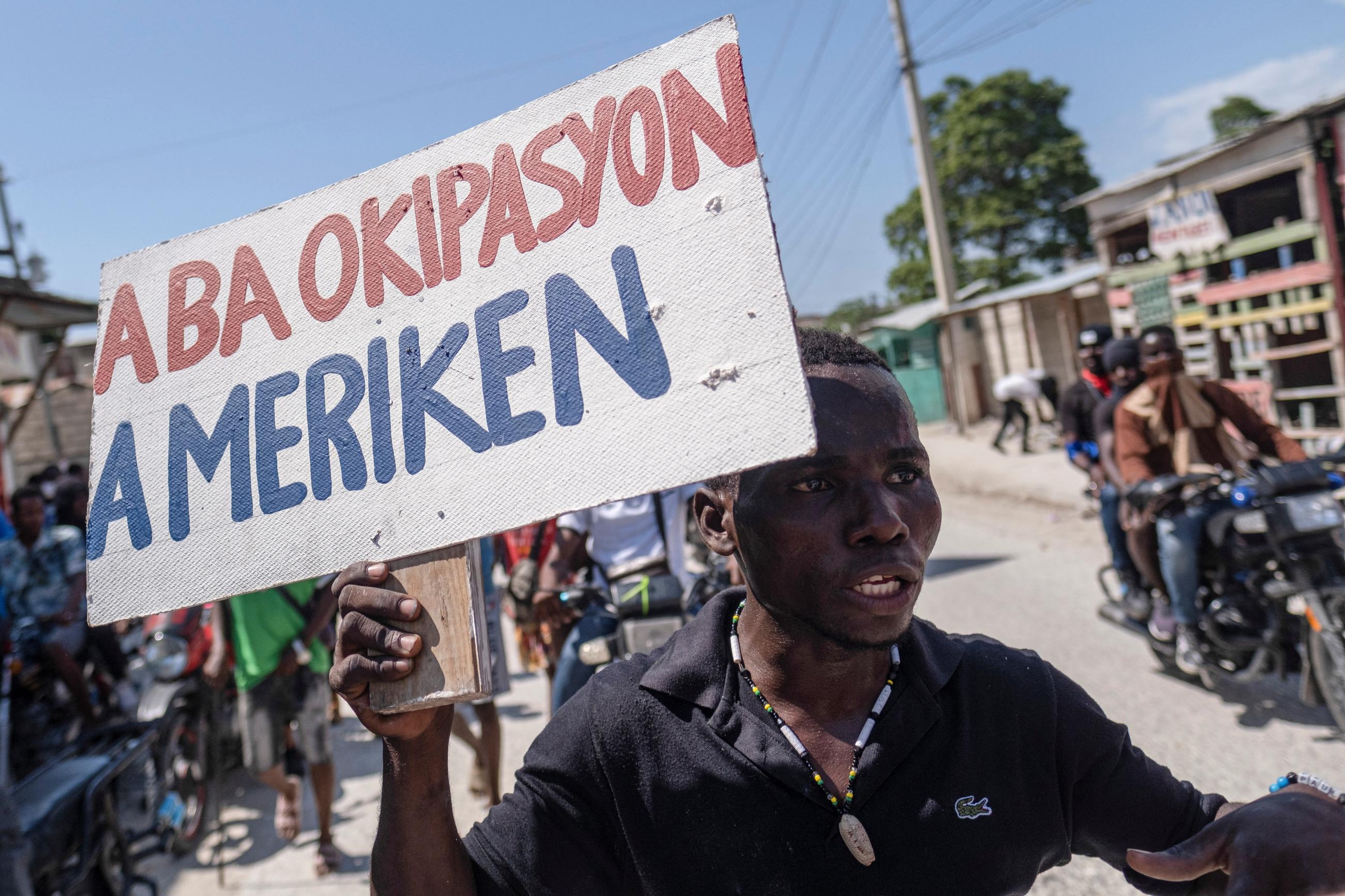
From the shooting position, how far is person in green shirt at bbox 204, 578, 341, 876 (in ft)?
14.2

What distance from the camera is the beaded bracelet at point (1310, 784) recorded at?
1313 mm

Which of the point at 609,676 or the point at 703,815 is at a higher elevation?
the point at 609,676

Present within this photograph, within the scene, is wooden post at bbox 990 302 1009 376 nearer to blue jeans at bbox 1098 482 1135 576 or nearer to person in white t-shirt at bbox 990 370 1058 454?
person in white t-shirt at bbox 990 370 1058 454

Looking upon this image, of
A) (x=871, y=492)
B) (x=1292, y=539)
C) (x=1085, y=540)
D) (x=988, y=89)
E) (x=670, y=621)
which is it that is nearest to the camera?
(x=871, y=492)

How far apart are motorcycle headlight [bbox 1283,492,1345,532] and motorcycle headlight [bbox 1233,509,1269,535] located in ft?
0.40

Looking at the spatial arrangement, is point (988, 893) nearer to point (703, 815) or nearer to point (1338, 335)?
point (703, 815)

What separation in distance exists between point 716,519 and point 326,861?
3613mm

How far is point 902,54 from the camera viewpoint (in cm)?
1652

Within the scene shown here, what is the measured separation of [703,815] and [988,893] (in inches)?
16.8

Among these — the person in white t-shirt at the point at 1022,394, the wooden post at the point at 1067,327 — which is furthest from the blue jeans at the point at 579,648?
the wooden post at the point at 1067,327

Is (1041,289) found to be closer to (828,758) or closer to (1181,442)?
(1181,442)

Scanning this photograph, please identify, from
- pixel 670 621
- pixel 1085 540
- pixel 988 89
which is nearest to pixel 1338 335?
pixel 1085 540

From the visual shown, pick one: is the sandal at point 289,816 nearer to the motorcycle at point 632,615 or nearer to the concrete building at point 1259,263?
the motorcycle at point 632,615

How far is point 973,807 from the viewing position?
1372 mm
